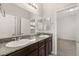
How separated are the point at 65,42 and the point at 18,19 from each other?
3.87 feet

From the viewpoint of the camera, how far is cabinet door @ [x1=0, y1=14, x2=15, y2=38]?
135cm

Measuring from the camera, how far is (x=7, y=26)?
4.75ft

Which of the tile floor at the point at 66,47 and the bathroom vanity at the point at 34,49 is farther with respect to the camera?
the tile floor at the point at 66,47

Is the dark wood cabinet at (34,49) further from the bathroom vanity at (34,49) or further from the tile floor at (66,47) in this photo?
the tile floor at (66,47)

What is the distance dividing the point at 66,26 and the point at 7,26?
1218 mm

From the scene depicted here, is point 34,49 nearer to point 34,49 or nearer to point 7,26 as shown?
point 34,49

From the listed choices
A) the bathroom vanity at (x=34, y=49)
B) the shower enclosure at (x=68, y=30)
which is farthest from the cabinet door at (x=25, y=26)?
the shower enclosure at (x=68, y=30)

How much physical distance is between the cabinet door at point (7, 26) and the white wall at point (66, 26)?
1032 mm

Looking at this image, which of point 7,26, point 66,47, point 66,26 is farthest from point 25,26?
point 66,47

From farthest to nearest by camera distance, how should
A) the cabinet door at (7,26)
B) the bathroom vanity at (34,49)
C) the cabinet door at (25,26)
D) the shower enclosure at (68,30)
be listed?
the cabinet door at (25,26), the shower enclosure at (68,30), the cabinet door at (7,26), the bathroom vanity at (34,49)

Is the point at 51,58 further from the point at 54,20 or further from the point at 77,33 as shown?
the point at 54,20

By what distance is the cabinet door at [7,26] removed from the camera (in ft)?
4.44

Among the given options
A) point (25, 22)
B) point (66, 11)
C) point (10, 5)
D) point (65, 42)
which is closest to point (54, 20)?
point (66, 11)

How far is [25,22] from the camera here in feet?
5.85
